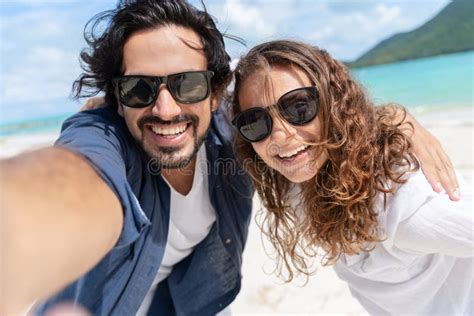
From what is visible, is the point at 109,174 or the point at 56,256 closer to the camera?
the point at 56,256

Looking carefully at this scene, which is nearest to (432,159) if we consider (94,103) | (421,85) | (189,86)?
(189,86)

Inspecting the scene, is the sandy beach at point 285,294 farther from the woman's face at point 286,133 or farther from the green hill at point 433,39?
the green hill at point 433,39

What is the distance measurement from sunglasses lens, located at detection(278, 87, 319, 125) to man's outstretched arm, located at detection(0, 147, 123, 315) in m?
0.80

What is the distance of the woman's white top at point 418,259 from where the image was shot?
59.9 inches

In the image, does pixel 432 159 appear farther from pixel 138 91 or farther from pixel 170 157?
pixel 138 91

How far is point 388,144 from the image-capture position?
5.69 feet

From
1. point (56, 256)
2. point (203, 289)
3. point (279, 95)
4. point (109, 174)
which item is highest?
point (279, 95)

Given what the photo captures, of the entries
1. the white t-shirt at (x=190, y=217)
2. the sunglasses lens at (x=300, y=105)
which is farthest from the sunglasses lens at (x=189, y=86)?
the sunglasses lens at (x=300, y=105)

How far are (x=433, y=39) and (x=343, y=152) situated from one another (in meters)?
29.7

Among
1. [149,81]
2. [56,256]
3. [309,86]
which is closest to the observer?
[56,256]

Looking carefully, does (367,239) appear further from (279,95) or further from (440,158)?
(279,95)

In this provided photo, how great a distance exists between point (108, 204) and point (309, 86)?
928 millimetres

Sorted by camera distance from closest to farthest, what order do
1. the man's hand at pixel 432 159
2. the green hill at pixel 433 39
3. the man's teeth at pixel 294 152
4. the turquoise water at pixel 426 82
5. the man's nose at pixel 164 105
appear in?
the man's hand at pixel 432 159
the man's teeth at pixel 294 152
the man's nose at pixel 164 105
the turquoise water at pixel 426 82
the green hill at pixel 433 39

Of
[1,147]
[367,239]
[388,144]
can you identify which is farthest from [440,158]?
[1,147]
